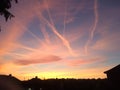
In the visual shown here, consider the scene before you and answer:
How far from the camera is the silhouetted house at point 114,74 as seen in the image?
140 ft

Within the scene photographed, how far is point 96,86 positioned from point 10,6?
32696 millimetres

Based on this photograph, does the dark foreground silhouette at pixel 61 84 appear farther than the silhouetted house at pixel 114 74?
Yes

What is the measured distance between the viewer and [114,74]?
43.5 m

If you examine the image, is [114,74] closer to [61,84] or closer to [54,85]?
[61,84]

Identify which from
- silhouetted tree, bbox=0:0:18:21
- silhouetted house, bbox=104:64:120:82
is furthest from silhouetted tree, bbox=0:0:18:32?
silhouetted house, bbox=104:64:120:82

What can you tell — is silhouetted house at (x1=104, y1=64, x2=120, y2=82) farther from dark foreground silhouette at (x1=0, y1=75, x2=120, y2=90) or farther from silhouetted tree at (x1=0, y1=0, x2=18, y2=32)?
silhouetted tree at (x1=0, y1=0, x2=18, y2=32)

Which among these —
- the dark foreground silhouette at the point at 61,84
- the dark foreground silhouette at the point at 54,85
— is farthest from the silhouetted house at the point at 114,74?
the dark foreground silhouette at the point at 54,85

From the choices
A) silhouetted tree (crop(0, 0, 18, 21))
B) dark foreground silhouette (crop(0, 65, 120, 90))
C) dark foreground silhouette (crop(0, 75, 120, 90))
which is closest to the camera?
silhouetted tree (crop(0, 0, 18, 21))

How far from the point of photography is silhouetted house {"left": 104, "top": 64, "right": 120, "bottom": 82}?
42.6 meters

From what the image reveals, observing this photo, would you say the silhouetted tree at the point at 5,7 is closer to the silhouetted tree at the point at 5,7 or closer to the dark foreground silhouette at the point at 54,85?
the silhouetted tree at the point at 5,7

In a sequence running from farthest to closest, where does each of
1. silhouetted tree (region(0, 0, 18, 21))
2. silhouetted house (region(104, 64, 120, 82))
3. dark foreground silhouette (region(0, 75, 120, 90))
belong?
dark foreground silhouette (region(0, 75, 120, 90))
silhouetted house (region(104, 64, 120, 82))
silhouetted tree (region(0, 0, 18, 21))

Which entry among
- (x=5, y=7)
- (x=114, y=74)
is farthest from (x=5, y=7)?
(x=114, y=74)

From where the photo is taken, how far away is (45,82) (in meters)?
50.1

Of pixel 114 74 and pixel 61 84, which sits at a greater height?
pixel 114 74
